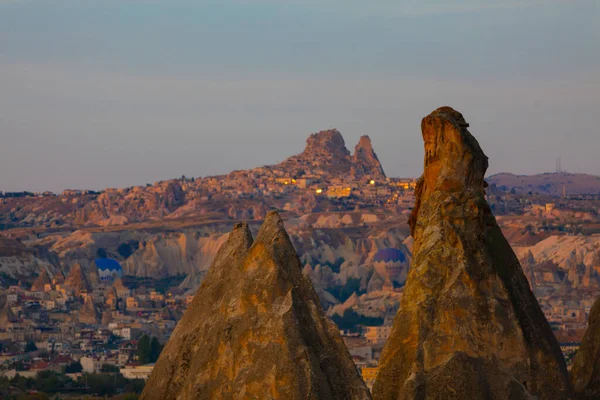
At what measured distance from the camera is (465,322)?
1311 cm

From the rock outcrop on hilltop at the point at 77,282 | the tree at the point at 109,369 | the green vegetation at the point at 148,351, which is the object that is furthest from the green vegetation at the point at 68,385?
the rock outcrop on hilltop at the point at 77,282

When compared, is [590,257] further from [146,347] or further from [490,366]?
[490,366]

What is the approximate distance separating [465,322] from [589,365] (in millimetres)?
2134

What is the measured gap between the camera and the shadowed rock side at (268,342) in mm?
11891

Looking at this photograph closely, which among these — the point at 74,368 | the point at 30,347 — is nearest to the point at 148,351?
the point at 74,368

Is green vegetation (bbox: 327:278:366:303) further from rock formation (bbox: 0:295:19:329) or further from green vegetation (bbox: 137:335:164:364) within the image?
green vegetation (bbox: 137:335:164:364)

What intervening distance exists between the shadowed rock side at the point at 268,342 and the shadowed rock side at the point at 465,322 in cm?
107

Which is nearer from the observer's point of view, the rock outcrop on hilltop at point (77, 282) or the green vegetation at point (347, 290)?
the rock outcrop on hilltop at point (77, 282)

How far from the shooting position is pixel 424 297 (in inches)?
521

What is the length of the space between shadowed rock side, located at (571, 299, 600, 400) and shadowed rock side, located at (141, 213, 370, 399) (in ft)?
10.2

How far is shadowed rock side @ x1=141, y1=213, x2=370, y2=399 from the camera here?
11891 millimetres

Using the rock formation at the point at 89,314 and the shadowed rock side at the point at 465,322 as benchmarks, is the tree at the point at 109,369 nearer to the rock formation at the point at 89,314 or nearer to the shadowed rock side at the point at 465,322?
the rock formation at the point at 89,314

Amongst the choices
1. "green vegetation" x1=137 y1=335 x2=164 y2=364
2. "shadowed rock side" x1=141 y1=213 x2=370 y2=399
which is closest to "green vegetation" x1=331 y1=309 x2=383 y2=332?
"green vegetation" x1=137 y1=335 x2=164 y2=364

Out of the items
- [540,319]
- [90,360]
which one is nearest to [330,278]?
[90,360]
